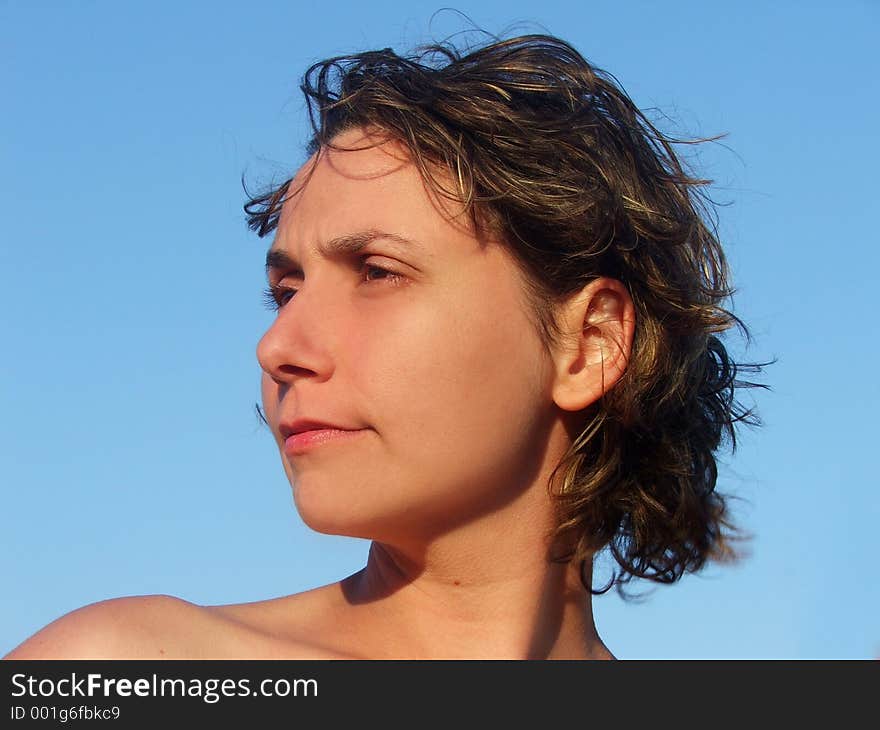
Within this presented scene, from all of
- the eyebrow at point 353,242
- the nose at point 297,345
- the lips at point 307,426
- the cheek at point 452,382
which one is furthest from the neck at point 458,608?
the eyebrow at point 353,242

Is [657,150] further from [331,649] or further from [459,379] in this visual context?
[331,649]

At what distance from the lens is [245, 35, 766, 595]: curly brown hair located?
3.47m

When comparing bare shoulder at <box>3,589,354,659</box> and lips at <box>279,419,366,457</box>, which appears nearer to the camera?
bare shoulder at <box>3,589,354,659</box>

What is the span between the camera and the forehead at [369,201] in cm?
323

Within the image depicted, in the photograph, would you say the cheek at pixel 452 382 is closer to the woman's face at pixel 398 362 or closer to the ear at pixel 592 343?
the woman's face at pixel 398 362

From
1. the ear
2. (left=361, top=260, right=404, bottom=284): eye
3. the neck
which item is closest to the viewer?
(left=361, top=260, right=404, bottom=284): eye

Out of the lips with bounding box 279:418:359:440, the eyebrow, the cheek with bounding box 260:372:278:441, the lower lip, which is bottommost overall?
the lower lip

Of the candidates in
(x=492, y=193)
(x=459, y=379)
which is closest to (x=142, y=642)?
(x=459, y=379)

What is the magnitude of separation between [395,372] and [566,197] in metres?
0.92

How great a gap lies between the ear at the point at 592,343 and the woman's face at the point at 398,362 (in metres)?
0.11

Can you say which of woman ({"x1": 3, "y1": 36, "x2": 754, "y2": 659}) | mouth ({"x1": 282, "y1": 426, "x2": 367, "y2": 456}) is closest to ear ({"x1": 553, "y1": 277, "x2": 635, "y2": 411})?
woman ({"x1": 3, "y1": 36, "x2": 754, "y2": 659})

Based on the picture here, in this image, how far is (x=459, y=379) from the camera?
313 centimetres

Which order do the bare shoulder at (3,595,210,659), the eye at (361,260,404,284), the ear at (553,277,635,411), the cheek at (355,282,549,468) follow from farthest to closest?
1. the ear at (553,277,635,411)
2. the eye at (361,260,404,284)
3. the cheek at (355,282,549,468)
4. the bare shoulder at (3,595,210,659)

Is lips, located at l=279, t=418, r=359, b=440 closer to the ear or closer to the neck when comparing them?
the neck
